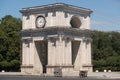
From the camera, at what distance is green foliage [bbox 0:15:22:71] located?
7881 centimetres

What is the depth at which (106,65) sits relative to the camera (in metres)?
79.8

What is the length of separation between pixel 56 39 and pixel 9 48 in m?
21.9

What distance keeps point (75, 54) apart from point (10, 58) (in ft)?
61.6

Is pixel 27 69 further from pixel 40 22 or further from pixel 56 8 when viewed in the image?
pixel 56 8

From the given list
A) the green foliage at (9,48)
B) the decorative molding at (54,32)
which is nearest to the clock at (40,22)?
the decorative molding at (54,32)

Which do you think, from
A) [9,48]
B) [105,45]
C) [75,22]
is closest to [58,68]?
[75,22]

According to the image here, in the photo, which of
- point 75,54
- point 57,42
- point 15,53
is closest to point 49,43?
point 57,42

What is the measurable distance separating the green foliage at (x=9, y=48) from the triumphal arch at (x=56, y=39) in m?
12.1

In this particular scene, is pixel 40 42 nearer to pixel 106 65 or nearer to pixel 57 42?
pixel 57 42

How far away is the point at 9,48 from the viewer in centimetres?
8062

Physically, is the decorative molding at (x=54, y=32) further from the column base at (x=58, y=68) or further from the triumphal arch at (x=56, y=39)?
the column base at (x=58, y=68)

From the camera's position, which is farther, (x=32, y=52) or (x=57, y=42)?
(x=32, y=52)

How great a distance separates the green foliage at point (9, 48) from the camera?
78812mm

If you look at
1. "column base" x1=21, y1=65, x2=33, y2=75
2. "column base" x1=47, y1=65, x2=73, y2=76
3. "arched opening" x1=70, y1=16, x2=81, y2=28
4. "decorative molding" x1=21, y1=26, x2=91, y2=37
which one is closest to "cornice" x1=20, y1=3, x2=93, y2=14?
"arched opening" x1=70, y1=16, x2=81, y2=28
